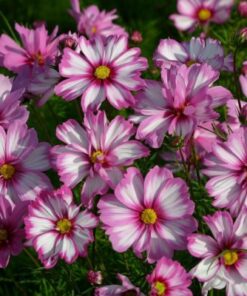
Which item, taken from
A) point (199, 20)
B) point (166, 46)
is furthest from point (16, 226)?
point (199, 20)

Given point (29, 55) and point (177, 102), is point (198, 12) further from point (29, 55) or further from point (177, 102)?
point (177, 102)

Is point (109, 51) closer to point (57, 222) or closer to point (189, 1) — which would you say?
point (57, 222)

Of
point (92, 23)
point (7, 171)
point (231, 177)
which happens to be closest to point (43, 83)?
point (7, 171)

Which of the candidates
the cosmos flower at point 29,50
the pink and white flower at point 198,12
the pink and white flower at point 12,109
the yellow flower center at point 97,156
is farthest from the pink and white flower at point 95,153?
the pink and white flower at point 198,12

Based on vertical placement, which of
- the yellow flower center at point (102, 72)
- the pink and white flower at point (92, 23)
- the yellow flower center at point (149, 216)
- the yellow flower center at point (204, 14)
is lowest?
the yellow flower center at point (204, 14)

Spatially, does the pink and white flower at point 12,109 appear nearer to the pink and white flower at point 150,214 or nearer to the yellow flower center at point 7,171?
the yellow flower center at point 7,171

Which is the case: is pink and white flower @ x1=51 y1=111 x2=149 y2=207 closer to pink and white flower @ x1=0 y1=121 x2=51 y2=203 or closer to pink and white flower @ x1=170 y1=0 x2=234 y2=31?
pink and white flower @ x1=0 y1=121 x2=51 y2=203

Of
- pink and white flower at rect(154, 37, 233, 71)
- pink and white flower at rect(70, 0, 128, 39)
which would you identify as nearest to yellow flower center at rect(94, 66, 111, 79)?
pink and white flower at rect(154, 37, 233, 71)
